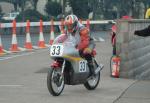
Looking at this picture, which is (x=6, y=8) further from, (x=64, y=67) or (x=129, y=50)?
(x=64, y=67)

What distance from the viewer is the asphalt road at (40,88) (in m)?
10.5

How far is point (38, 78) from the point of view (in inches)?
544

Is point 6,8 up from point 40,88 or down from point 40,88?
down

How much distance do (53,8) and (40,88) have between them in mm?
40936

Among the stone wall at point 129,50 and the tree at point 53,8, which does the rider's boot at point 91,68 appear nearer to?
the stone wall at point 129,50

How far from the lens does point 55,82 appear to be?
1083 centimetres

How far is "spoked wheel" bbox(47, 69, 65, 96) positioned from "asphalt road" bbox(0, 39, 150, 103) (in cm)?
11

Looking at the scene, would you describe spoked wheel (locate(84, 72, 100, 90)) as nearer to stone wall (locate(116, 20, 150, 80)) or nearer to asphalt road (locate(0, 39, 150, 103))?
asphalt road (locate(0, 39, 150, 103))

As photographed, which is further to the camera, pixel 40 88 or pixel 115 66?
pixel 115 66

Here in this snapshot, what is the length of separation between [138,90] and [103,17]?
38.5m

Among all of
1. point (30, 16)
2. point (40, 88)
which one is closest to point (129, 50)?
point (40, 88)

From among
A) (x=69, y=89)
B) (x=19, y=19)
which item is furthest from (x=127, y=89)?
(x=19, y=19)

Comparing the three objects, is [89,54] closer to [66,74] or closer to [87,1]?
[66,74]

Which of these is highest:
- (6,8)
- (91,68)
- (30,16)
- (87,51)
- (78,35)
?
(78,35)
